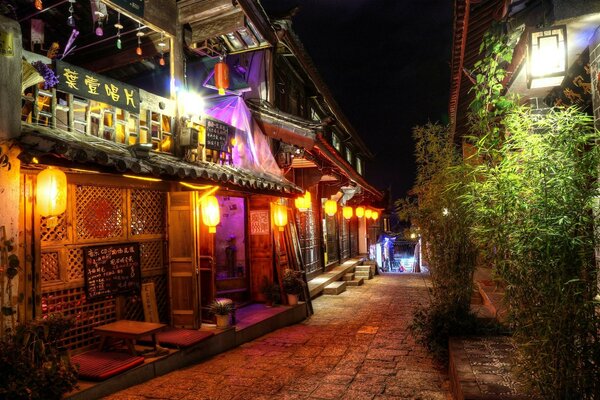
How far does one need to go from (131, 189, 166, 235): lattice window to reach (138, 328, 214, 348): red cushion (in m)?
2.27

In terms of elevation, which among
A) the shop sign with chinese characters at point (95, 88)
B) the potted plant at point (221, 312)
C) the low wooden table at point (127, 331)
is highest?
the shop sign with chinese characters at point (95, 88)

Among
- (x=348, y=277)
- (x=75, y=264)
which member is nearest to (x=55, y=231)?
(x=75, y=264)

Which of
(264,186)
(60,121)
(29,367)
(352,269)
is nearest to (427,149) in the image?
(264,186)

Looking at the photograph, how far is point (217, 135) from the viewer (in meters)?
11.0

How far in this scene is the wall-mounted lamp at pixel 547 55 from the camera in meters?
5.93

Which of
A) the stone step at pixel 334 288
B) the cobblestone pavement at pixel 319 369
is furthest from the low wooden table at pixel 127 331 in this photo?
the stone step at pixel 334 288

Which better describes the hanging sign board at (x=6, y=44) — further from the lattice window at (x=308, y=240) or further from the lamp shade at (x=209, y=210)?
the lattice window at (x=308, y=240)

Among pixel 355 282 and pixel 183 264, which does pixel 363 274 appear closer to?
pixel 355 282

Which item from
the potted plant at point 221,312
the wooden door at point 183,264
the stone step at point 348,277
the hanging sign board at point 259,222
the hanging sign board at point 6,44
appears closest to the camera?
the hanging sign board at point 6,44

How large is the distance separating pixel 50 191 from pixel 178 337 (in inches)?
167

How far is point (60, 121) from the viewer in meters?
7.26

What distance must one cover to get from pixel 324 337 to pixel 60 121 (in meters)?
7.76

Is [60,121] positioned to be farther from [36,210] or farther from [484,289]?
[484,289]

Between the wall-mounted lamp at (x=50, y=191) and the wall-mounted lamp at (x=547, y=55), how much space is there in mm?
7232
